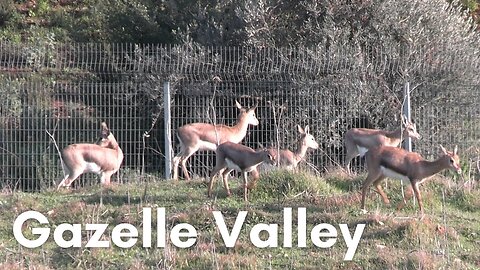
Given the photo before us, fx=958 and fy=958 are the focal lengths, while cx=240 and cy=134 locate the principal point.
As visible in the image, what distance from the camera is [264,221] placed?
41.7ft

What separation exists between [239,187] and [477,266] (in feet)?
14.9

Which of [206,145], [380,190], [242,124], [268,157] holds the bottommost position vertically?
[380,190]

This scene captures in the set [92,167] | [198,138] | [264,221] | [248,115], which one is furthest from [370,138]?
[264,221]

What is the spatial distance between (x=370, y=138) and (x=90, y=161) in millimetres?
5097

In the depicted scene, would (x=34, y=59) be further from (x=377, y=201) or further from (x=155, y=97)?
(x=377, y=201)

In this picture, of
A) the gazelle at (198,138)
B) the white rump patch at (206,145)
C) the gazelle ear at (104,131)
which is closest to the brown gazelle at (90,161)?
the gazelle ear at (104,131)

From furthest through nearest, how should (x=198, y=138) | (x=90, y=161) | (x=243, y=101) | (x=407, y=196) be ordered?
1. (x=243, y=101)
2. (x=198, y=138)
3. (x=90, y=161)
4. (x=407, y=196)

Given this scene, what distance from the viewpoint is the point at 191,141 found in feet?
59.8

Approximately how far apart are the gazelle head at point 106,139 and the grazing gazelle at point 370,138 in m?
4.39

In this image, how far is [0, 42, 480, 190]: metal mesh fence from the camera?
60.1ft

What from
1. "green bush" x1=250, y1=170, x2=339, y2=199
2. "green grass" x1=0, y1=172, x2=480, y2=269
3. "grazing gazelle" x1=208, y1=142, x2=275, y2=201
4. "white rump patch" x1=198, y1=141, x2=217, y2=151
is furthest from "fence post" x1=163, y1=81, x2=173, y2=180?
"green bush" x1=250, y1=170, x2=339, y2=199

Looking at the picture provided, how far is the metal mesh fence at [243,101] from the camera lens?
18.3 m

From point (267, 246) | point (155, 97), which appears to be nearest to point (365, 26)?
point (155, 97)

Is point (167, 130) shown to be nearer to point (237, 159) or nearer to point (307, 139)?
point (307, 139)
